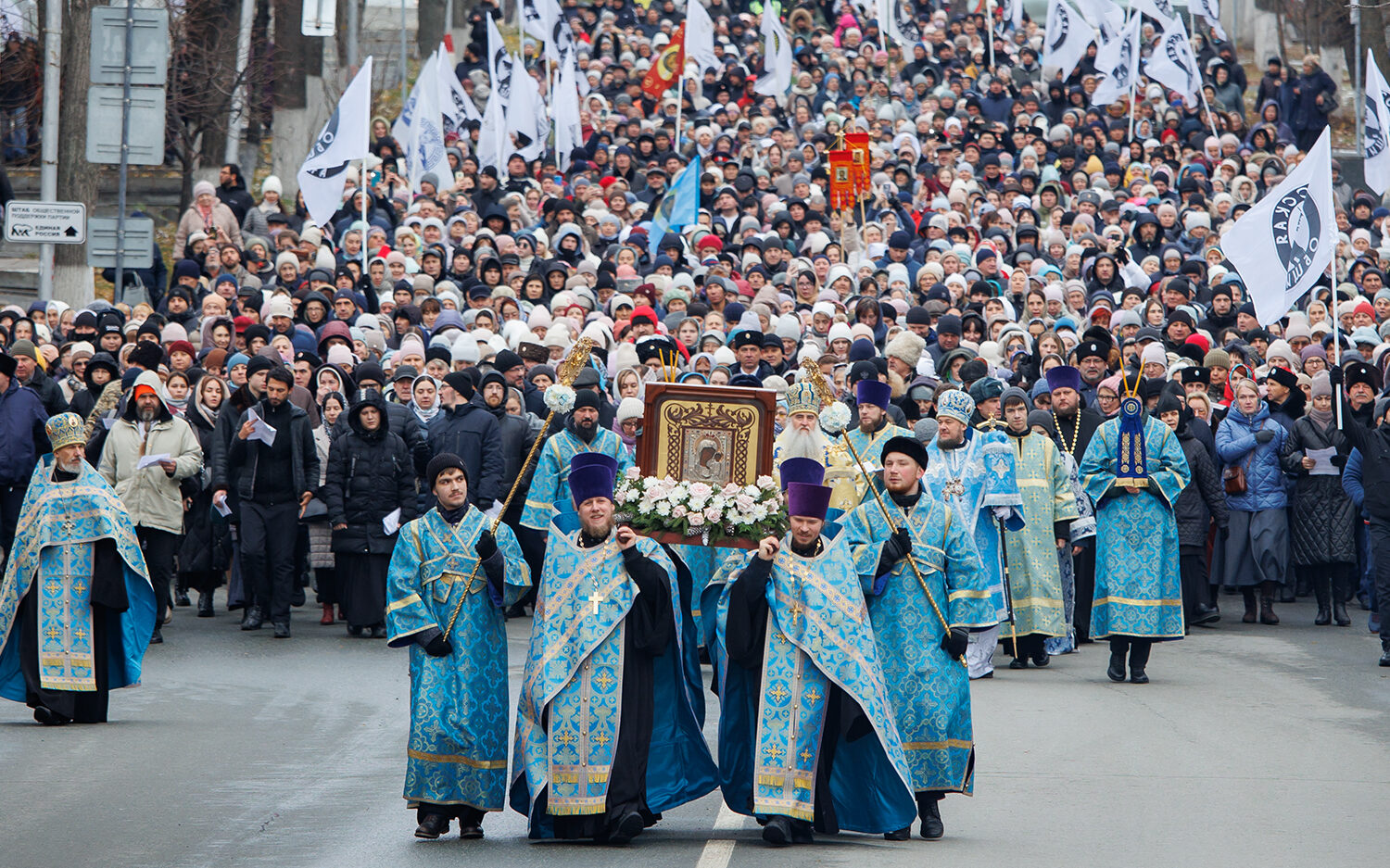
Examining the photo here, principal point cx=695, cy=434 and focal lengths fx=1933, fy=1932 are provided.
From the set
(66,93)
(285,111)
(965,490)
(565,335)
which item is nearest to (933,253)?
(565,335)

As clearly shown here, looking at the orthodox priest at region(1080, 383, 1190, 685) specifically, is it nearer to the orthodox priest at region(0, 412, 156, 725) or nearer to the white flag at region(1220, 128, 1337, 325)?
the white flag at region(1220, 128, 1337, 325)

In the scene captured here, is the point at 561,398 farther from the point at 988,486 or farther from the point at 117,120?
the point at 117,120

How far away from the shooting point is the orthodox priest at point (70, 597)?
11.2 meters

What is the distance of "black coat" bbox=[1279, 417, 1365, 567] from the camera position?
15688 millimetres

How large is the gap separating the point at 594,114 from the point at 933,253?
1176 centimetres

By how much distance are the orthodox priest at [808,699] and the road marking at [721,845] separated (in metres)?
0.18

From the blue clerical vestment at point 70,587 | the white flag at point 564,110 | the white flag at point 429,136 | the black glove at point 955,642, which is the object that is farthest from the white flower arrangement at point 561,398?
the white flag at point 564,110

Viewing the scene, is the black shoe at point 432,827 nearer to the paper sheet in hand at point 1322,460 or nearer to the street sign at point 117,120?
the paper sheet in hand at point 1322,460

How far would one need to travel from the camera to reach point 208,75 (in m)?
30.7

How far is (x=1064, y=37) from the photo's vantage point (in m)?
32.5

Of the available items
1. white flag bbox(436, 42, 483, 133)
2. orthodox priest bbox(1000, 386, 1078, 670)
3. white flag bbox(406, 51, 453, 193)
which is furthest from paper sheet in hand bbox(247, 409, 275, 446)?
white flag bbox(436, 42, 483, 133)

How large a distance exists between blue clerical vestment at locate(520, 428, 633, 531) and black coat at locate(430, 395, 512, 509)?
54.0 inches

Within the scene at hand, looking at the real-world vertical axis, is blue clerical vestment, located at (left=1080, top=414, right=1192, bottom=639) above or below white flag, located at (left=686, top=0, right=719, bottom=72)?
below

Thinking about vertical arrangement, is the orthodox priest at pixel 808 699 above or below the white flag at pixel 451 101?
below
